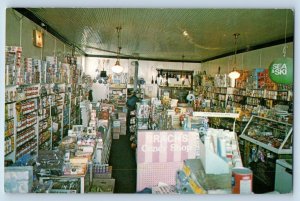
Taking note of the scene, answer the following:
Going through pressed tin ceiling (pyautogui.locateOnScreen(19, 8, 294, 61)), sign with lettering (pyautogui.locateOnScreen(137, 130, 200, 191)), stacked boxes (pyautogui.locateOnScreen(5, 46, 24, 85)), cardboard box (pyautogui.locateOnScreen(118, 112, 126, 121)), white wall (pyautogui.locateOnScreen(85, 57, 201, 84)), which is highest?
pressed tin ceiling (pyautogui.locateOnScreen(19, 8, 294, 61))

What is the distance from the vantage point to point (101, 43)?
33.9 ft

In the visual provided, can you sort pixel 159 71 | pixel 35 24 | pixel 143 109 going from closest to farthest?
pixel 35 24
pixel 143 109
pixel 159 71

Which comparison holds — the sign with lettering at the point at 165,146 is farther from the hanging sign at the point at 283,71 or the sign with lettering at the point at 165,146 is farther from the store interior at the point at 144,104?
the hanging sign at the point at 283,71

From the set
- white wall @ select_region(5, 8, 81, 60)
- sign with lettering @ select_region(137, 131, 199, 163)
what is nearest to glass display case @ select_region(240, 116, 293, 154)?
sign with lettering @ select_region(137, 131, 199, 163)

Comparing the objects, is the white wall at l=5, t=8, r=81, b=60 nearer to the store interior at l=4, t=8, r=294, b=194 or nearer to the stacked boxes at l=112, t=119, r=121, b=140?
the store interior at l=4, t=8, r=294, b=194

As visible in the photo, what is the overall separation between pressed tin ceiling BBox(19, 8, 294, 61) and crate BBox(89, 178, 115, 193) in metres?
2.60

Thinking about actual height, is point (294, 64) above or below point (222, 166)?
above

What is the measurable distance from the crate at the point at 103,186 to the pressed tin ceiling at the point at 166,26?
2.60 metres

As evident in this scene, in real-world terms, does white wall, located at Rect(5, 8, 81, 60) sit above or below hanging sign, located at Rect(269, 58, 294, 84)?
above

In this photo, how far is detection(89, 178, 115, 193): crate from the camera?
15.3ft

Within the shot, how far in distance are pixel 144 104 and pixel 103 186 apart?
5.41m
